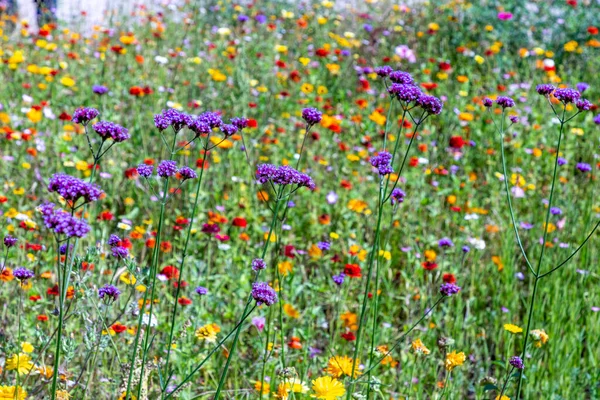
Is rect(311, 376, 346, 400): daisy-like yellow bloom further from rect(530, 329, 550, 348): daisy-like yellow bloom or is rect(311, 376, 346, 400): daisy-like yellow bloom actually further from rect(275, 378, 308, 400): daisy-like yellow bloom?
rect(530, 329, 550, 348): daisy-like yellow bloom

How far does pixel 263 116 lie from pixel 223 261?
2.00m

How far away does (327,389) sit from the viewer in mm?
1800

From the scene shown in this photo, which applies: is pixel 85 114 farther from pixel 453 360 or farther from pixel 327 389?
pixel 453 360

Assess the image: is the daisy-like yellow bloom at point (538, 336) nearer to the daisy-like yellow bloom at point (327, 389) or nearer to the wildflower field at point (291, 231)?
the wildflower field at point (291, 231)

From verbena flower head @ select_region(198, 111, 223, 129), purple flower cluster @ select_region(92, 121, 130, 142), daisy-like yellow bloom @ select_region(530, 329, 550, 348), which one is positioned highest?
verbena flower head @ select_region(198, 111, 223, 129)

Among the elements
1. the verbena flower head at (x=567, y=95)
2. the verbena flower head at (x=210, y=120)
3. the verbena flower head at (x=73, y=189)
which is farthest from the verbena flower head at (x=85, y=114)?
the verbena flower head at (x=567, y=95)

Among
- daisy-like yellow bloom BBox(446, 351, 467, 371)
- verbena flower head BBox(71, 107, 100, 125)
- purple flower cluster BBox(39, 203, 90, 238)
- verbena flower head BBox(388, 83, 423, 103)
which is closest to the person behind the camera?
purple flower cluster BBox(39, 203, 90, 238)

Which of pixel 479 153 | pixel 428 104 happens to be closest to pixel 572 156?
pixel 479 153

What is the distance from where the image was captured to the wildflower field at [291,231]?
1.79 metres

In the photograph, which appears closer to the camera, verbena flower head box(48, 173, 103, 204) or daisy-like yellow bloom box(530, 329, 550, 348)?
verbena flower head box(48, 173, 103, 204)

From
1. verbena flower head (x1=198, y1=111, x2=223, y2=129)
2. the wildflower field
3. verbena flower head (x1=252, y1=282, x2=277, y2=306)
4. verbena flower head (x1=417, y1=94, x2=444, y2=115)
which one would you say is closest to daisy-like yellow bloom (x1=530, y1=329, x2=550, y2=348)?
the wildflower field

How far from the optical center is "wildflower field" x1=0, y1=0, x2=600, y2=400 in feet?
5.87

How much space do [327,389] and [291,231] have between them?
1.82 m

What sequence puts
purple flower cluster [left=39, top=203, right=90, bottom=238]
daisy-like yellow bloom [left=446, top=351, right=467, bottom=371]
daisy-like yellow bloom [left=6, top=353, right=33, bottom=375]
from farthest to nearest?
daisy-like yellow bloom [left=446, top=351, right=467, bottom=371], daisy-like yellow bloom [left=6, top=353, right=33, bottom=375], purple flower cluster [left=39, top=203, right=90, bottom=238]
